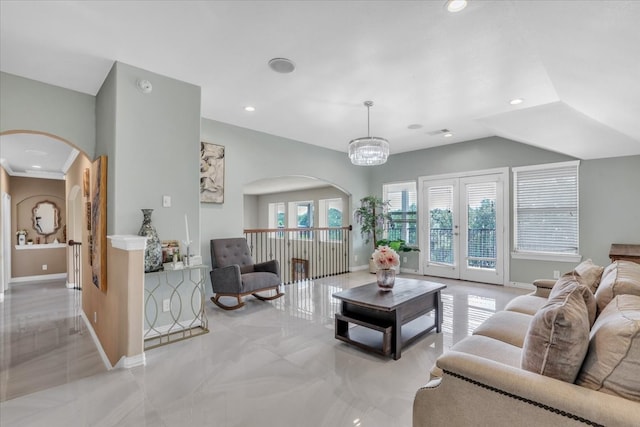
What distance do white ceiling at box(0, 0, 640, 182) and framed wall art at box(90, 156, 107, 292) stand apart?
1.01 metres

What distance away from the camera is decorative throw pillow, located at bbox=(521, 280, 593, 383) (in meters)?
1.19

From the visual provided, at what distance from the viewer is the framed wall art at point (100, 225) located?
303cm

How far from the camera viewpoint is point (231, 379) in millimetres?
2393

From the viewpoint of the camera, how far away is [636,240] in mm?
4496

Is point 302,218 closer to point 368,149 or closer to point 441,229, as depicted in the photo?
point 441,229

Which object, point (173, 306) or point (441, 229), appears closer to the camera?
point (173, 306)

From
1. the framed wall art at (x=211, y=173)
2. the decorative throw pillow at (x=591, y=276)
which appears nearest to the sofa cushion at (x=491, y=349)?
the decorative throw pillow at (x=591, y=276)

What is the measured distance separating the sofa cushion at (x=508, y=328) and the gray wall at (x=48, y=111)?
4.35 m

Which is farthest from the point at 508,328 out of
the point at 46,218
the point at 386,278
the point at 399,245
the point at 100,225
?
the point at 46,218

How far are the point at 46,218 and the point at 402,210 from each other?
27.5 ft

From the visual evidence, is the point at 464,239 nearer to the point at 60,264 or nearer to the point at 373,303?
the point at 373,303

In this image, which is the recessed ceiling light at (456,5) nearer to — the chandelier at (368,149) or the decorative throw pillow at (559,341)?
the chandelier at (368,149)

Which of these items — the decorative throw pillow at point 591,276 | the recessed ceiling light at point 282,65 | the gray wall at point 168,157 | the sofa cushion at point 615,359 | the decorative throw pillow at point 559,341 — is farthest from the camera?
the gray wall at point 168,157

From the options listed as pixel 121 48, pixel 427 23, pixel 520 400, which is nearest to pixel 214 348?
pixel 520 400
